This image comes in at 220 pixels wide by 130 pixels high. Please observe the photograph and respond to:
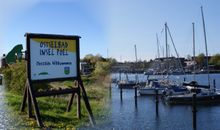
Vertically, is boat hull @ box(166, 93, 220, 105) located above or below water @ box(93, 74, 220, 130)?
above

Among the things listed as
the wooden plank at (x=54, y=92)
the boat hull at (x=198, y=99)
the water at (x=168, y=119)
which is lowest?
the water at (x=168, y=119)

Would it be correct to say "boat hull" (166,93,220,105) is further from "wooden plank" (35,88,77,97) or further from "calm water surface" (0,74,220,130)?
"wooden plank" (35,88,77,97)

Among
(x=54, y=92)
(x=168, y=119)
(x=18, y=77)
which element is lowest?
(x=168, y=119)

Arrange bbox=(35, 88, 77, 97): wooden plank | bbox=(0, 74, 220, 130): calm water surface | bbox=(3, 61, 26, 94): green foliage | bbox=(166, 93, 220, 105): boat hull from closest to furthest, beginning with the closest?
1. bbox=(35, 88, 77, 97): wooden plank
2. bbox=(3, 61, 26, 94): green foliage
3. bbox=(0, 74, 220, 130): calm water surface
4. bbox=(166, 93, 220, 105): boat hull

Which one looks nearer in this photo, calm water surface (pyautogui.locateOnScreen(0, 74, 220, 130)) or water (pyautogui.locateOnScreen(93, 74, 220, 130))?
calm water surface (pyautogui.locateOnScreen(0, 74, 220, 130))

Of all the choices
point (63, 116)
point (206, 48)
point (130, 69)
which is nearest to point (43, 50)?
point (63, 116)

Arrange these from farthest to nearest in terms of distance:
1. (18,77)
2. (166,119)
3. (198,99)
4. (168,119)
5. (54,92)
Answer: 1. (198,99)
2. (168,119)
3. (166,119)
4. (18,77)
5. (54,92)

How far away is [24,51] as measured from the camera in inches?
699

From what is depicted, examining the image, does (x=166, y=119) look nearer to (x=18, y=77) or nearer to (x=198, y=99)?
(x=18, y=77)

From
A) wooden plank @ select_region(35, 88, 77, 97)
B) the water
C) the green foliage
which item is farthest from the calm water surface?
wooden plank @ select_region(35, 88, 77, 97)

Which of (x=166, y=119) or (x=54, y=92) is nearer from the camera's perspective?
(x=54, y=92)

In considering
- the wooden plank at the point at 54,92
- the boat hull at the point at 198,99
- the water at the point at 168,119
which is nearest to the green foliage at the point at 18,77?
the water at the point at 168,119

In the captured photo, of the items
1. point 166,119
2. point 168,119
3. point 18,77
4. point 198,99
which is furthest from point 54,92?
point 198,99

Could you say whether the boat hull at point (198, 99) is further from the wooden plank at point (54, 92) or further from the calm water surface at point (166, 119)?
the wooden plank at point (54, 92)
